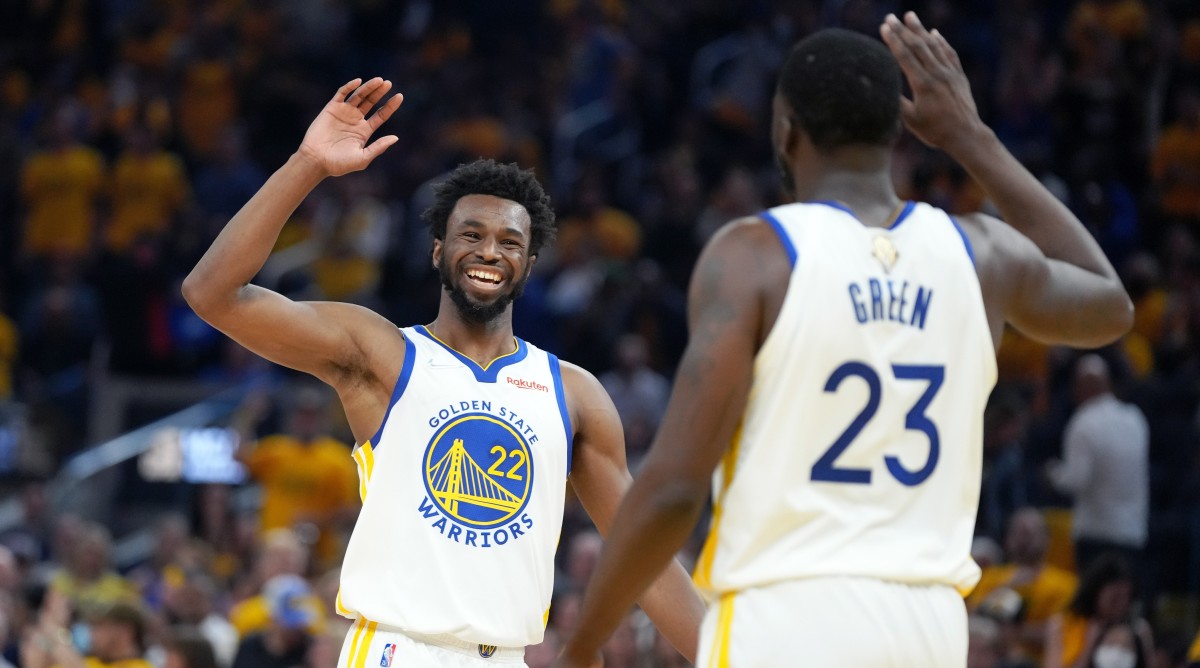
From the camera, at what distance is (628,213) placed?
17.0 m

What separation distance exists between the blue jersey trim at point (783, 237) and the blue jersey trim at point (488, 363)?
192 cm

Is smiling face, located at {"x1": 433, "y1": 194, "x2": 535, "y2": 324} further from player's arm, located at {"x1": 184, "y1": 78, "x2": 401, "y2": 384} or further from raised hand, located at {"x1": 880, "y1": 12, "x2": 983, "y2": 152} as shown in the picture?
raised hand, located at {"x1": 880, "y1": 12, "x2": 983, "y2": 152}

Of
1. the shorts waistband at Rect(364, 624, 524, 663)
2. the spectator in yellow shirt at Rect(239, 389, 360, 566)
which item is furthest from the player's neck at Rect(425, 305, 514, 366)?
the spectator in yellow shirt at Rect(239, 389, 360, 566)

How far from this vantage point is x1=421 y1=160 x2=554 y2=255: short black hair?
5715 millimetres

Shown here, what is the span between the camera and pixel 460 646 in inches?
203

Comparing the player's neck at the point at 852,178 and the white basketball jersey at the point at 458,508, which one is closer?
the player's neck at the point at 852,178

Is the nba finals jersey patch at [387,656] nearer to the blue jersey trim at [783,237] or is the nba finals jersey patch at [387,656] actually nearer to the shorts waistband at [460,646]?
the shorts waistband at [460,646]

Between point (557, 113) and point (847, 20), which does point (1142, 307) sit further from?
point (557, 113)

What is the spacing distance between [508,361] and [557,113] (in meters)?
12.9

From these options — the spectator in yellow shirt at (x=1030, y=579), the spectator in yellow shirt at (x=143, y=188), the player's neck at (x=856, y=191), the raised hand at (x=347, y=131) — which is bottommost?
the spectator in yellow shirt at (x=1030, y=579)

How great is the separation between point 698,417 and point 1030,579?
7501mm

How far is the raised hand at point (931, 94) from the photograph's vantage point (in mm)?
4094

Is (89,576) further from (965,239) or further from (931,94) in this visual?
(965,239)

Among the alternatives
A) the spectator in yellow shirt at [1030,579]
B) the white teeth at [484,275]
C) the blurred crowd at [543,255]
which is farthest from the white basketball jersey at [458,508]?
the spectator in yellow shirt at [1030,579]
